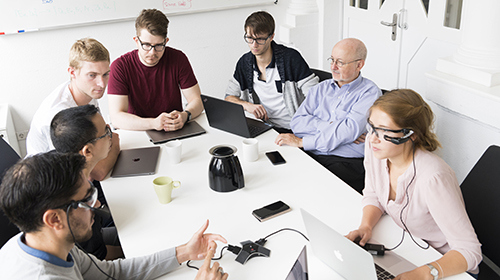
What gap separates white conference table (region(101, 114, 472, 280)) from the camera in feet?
4.68

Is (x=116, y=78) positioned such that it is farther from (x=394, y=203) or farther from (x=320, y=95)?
(x=394, y=203)

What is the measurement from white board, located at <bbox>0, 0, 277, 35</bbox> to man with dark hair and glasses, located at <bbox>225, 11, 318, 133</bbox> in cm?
131

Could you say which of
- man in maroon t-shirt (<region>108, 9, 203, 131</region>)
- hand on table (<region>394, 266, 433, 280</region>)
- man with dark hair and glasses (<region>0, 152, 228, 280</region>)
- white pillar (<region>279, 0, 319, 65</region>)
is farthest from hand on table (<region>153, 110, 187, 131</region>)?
white pillar (<region>279, 0, 319, 65</region>)

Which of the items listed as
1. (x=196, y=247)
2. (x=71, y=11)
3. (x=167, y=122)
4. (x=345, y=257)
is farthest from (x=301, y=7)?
(x=345, y=257)

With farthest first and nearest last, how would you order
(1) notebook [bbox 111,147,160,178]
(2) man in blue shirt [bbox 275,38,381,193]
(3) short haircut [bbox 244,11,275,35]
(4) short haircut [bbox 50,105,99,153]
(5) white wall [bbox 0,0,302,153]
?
1. (5) white wall [bbox 0,0,302,153]
2. (3) short haircut [bbox 244,11,275,35]
3. (2) man in blue shirt [bbox 275,38,381,193]
4. (1) notebook [bbox 111,147,160,178]
5. (4) short haircut [bbox 50,105,99,153]

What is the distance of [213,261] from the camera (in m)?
1.43

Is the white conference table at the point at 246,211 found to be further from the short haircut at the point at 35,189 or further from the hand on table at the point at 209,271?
the short haircut at the point at 35,189

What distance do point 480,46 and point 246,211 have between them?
66.3 inches

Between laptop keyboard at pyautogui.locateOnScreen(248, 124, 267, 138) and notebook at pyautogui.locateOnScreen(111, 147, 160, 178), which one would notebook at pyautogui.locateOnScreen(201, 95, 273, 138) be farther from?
notebook at pyautogui.locateOnScreen(111, 147, 160, 178)

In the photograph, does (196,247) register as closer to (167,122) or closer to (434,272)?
(434,272)

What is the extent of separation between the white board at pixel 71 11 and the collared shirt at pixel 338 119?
189cm

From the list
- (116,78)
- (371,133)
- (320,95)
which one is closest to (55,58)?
(116,78)

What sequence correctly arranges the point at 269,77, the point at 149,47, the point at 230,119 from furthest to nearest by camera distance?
1. the point at 269,77
2. the point at 149,47
3. the point at 230,119

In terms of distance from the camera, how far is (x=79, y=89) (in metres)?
2.29
